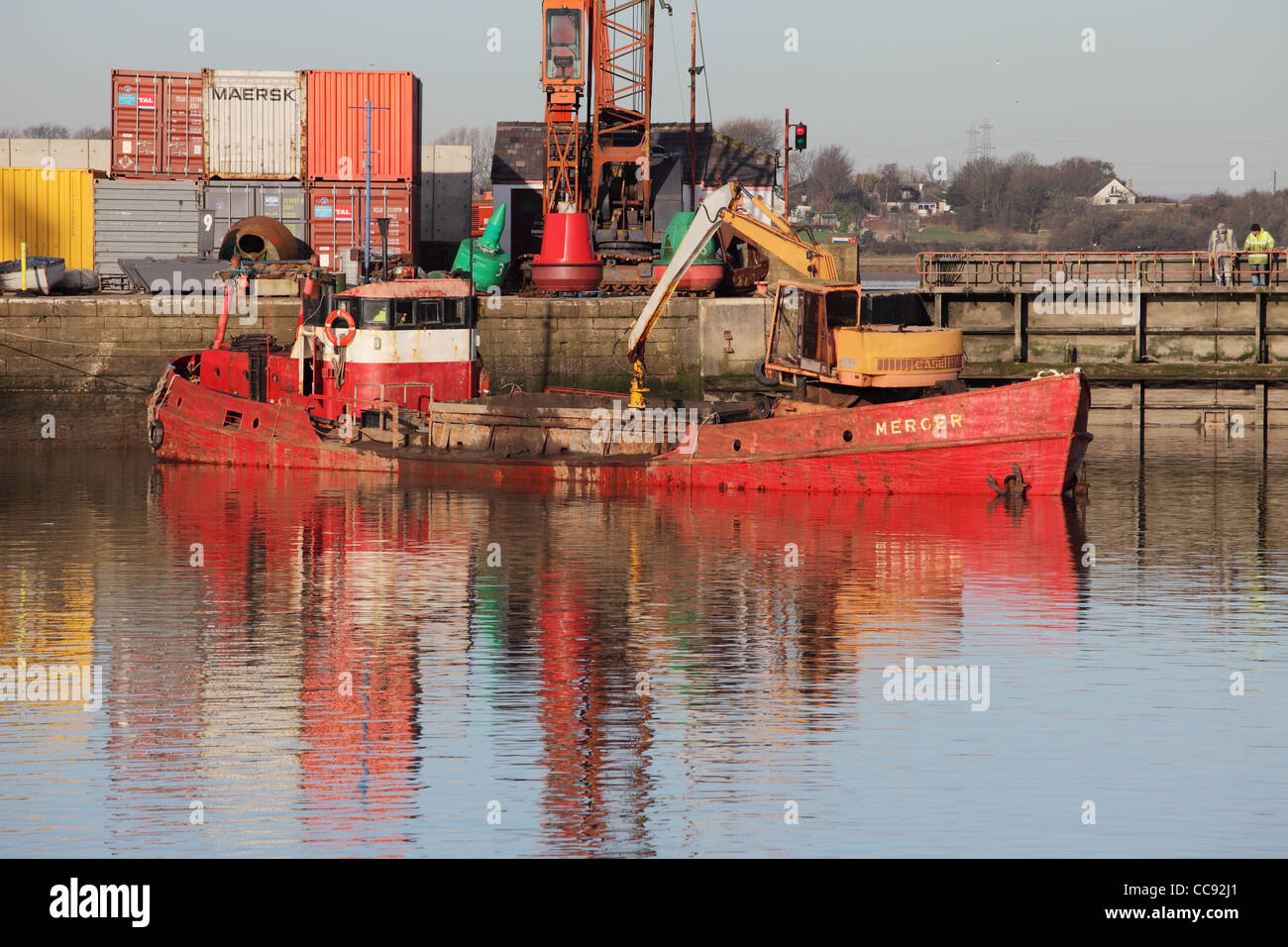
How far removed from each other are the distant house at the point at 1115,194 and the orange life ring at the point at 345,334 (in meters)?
120

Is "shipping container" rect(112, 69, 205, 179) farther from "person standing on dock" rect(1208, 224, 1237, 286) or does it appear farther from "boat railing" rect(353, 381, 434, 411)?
"person standing on dock" rect(1208, 224, 1237, 286)

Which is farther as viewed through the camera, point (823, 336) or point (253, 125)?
point (253, 125)

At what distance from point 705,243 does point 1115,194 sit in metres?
127

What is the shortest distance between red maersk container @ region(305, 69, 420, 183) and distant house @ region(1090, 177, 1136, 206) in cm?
10667

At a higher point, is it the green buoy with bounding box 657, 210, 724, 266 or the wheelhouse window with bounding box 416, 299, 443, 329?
the green buoy with bounding box 657, 210, 724, 266

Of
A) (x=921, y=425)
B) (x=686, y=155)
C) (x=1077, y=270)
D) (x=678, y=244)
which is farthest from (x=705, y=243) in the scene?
(x=686, y=155)

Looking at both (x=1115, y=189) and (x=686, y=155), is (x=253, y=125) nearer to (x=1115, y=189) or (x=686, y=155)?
Answer: (x=686, y=155)

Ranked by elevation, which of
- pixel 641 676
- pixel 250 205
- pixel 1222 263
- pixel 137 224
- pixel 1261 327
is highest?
pixel 250 205

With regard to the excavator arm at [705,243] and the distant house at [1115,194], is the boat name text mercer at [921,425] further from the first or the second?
the distant house at [1115,194]

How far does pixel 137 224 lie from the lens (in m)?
43.1

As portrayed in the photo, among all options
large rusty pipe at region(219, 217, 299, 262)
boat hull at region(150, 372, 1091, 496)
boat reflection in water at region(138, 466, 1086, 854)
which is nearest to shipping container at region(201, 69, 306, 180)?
large rusty pipe at region(219, 217, 299, 262)

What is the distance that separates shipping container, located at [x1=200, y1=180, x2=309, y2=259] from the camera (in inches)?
1705
